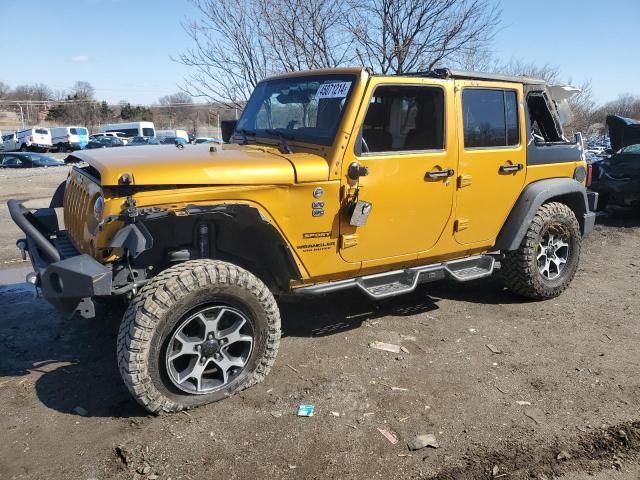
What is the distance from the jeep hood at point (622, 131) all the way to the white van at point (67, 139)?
132ft

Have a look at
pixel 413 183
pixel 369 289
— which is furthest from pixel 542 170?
pixel 369 289

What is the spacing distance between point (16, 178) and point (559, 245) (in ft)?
56.3

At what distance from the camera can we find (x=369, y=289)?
160 inches

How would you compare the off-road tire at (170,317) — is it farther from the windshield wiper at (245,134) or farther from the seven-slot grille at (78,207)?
the windshield wiper at (245,134)

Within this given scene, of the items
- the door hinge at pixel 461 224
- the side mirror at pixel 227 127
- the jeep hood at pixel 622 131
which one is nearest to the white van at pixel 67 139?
the jeep hood at pixel 622 131

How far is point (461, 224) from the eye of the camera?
451cm

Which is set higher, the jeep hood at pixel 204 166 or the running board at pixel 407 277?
the jeep hood at pixel 204 166

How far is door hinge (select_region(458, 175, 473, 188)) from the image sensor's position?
437 centimetres

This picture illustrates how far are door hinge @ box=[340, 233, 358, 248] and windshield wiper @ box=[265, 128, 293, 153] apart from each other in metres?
0.76

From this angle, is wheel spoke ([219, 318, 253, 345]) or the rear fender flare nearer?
wheel spoke ([219, 318, 253, 345])

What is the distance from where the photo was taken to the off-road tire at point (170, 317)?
306 cm

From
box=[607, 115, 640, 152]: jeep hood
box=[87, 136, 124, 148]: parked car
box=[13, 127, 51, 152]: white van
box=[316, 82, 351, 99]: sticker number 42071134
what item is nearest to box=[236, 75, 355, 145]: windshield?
box=[316, 82, 351, 99]: sticker number 42071134

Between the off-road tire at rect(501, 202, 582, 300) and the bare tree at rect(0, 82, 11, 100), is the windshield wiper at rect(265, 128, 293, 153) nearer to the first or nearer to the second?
the off-road tire at rect(501, 202, 582, 300)

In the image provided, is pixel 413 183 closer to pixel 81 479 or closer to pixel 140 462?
pixel 140 462
